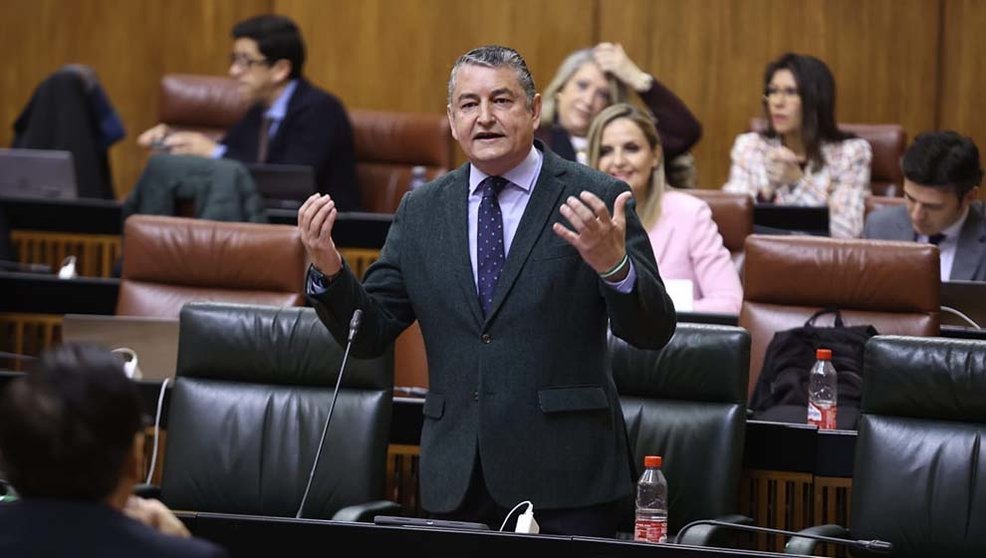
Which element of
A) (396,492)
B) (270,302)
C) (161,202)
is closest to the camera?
(396,492)

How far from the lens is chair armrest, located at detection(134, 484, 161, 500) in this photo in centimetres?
355

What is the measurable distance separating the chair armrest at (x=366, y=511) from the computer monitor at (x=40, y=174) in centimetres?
328

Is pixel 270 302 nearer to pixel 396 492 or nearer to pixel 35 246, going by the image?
pixel 396 492

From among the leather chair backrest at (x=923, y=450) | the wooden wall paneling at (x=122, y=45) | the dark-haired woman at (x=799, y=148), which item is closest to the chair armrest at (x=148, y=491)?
the leather chair backrest at (x=923, y=450)

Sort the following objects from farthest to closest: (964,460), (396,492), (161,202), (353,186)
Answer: (353,186), (161,202), (396,492), (964,460)

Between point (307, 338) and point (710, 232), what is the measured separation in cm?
158

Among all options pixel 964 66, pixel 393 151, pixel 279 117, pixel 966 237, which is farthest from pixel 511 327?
pixel 964 66

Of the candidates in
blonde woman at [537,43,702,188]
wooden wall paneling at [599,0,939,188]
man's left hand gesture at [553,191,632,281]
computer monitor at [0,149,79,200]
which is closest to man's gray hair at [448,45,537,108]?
man's left hand gesture at [553,191,632,281]

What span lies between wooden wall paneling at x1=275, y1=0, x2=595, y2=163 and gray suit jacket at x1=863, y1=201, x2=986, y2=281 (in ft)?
10.2

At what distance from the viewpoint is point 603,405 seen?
289 cm

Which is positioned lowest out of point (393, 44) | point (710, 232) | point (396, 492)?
point (396, 492)

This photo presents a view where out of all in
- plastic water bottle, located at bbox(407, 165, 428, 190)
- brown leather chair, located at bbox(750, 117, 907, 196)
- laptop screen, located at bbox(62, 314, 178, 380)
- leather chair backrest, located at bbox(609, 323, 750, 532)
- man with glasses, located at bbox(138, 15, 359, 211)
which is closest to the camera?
leather chair backrest, located at bbox(609, 323, 750, 532)

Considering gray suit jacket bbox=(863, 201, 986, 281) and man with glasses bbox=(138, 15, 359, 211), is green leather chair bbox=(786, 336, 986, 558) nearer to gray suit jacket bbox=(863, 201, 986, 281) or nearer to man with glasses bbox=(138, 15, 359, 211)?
gray suit jacket bbox=(863, 201, 986, 281)

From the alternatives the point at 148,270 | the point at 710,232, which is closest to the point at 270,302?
the point at 148,270
